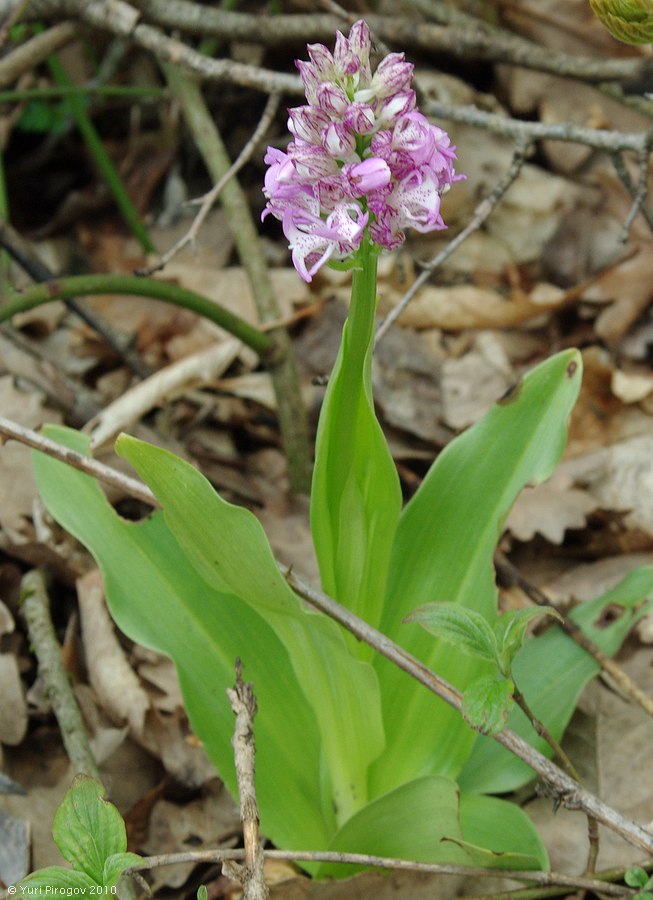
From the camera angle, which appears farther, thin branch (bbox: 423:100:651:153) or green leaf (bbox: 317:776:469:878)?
A: thin branch (bbox: 423:100:651:153)

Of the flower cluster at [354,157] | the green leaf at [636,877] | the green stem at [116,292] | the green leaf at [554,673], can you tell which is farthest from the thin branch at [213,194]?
the green leaf at [636,877]

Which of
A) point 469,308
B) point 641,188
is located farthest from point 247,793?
point 469,308

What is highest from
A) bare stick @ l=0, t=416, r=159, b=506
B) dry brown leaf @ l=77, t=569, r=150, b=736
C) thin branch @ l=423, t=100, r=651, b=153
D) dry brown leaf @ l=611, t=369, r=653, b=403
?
thin branch @ l=423, t=100, r=651, b=153

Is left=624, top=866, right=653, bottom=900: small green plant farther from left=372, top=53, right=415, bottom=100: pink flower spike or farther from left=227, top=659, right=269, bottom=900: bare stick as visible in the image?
left=372, top=53, right=415, bottom=100: pink flower spike

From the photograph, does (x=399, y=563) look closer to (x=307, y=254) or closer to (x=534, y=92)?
(x=307, y=254)

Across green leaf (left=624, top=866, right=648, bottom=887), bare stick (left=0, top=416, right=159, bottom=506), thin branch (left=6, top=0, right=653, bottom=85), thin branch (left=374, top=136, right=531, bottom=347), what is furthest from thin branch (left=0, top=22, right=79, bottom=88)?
green leaf (left=624, top=866, right=648, bottom=887)

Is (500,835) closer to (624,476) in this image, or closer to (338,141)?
(338,141)

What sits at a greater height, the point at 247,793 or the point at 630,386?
the point at 247,793

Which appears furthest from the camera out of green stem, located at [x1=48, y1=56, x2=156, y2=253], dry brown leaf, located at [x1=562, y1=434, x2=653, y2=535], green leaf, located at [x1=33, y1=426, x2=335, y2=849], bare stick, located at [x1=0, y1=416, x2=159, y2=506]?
green stem, located at [x1=48, y1=56, x2=156, y2=253]

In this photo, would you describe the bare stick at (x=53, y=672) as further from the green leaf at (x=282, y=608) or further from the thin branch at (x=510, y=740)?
the thin branch at (x=510, y=740)
